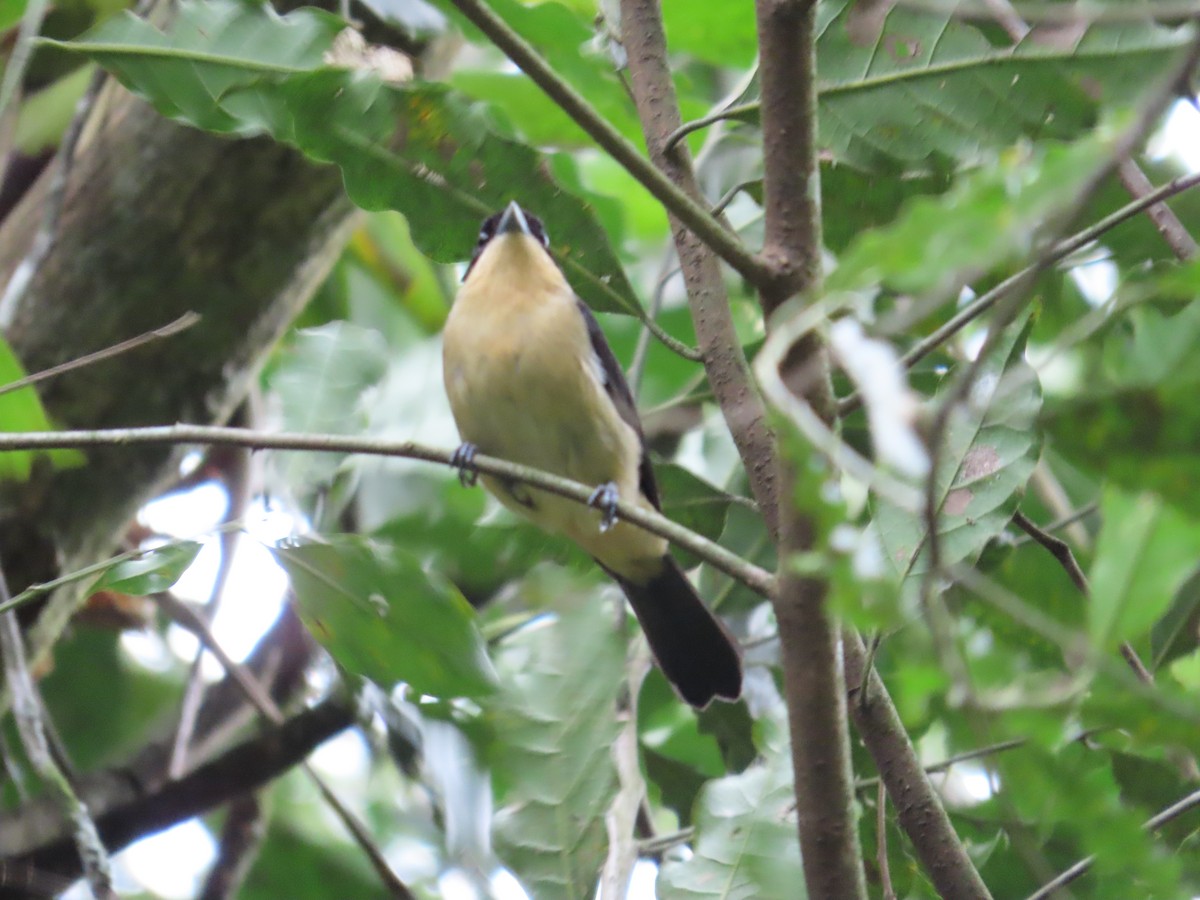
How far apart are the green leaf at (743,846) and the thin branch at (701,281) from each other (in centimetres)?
57

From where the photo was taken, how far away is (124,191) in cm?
308

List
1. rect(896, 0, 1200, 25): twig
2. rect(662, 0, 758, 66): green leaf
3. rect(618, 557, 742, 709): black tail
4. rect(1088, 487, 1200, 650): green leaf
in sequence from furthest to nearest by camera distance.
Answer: rect(662, 0, 758, 66): green leaf
rect(618, 557, 742, 709): black tail
rect(896, 0, 1200, 25): twig
rect(1088, 487, 1200, 650): green leaf

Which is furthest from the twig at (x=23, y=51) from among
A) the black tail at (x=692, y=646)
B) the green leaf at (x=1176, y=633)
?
the green leaf at (x=1176, y=633)

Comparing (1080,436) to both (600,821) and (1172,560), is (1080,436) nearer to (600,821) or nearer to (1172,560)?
(1172,560)

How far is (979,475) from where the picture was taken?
6.29ft

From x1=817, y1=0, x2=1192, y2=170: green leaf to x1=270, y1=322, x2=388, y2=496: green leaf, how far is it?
1493 millimetres

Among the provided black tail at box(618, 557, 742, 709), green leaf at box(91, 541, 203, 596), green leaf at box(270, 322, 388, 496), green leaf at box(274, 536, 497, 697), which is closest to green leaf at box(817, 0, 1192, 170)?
green leaf at box(274, 536, 497, 697)

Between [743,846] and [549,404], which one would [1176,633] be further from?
[549,404]

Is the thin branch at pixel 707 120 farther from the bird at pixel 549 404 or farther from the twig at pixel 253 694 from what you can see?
the twig at pixel 253 694

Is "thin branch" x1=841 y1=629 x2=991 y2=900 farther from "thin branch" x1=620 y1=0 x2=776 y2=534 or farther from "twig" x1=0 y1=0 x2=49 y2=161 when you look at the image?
"twig" x1=0 y1=0 x2=49 y2=161

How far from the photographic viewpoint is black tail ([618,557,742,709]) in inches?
116

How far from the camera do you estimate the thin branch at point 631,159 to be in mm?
1465

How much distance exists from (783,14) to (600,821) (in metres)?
1.39

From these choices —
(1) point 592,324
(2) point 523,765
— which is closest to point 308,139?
(2) point 523,765
